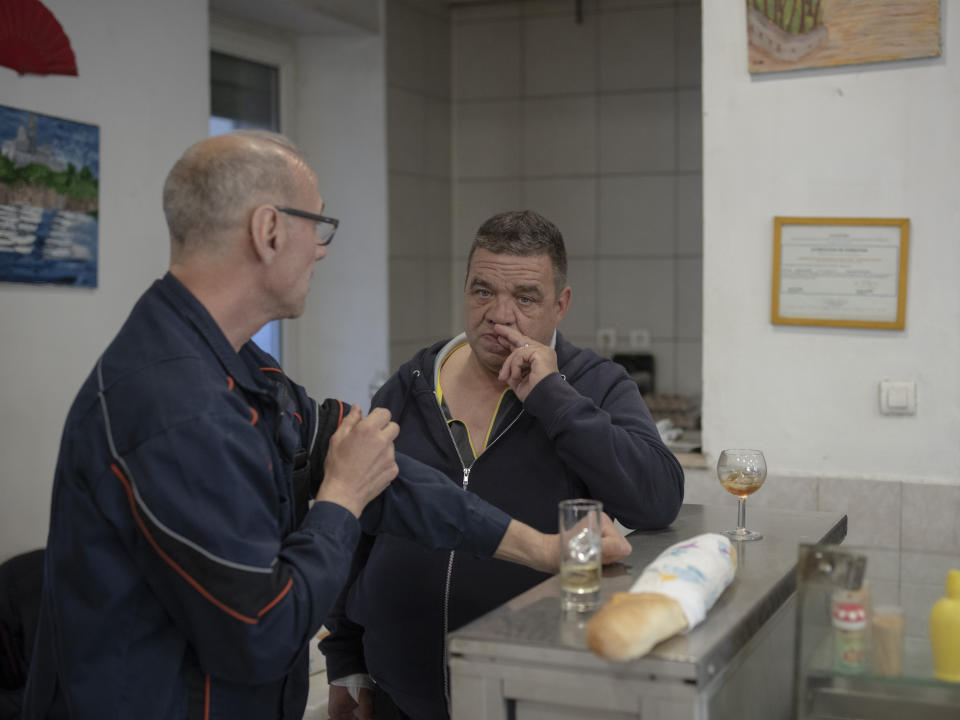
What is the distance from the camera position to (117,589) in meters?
1.23

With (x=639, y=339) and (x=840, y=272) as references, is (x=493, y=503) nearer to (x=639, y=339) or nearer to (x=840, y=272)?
(x=840, y=272)

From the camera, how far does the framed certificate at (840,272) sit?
2719 mm

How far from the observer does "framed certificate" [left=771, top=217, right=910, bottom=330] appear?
107 inches

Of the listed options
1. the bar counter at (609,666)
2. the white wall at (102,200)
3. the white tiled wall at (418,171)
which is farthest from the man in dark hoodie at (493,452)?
the white tiled wall at (418,171)

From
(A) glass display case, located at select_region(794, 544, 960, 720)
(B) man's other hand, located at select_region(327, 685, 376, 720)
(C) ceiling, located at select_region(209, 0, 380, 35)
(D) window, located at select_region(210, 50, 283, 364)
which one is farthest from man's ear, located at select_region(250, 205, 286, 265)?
(C) ceiling, located at select_region(209, 0, 380, 35)

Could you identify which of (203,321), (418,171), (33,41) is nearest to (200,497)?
(203,321)

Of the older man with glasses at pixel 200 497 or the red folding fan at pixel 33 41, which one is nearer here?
the older man with glasses at pixel 200 497

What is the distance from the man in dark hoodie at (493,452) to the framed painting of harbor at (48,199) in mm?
1380

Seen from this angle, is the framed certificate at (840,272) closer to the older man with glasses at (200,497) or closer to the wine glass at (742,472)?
the wine glass at (742,472)

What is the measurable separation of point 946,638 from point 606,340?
11.9 feet

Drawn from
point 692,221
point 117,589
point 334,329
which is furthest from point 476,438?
point 692,221

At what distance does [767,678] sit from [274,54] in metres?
3.54

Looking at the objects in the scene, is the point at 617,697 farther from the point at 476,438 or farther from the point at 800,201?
the point at 800,201

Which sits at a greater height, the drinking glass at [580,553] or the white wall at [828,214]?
the white wall at [828,214]
